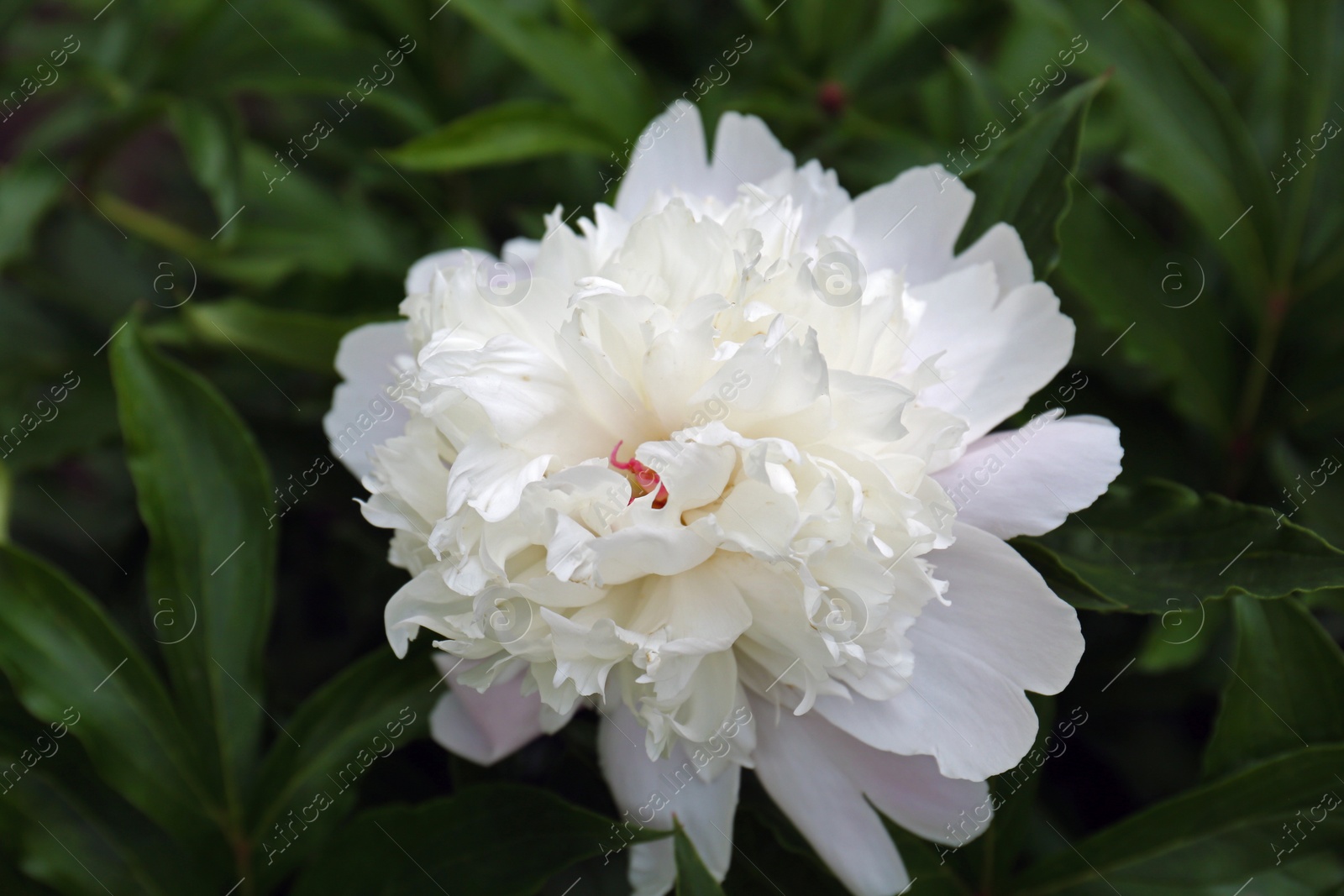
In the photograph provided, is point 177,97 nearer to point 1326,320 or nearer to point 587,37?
point 587,37

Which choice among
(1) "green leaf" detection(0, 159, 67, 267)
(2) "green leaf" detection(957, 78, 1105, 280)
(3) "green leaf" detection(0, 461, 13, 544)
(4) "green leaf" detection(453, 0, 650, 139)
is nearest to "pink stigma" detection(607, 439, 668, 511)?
(2) "green leaf" detection(957, 78, 1105, 280)

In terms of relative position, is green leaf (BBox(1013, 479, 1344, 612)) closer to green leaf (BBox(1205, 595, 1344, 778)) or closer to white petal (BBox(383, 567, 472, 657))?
green leaf (BBox(1205, 595, 1344, 778))

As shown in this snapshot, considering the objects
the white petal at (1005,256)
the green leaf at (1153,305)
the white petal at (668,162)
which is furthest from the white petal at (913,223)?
the green leaf at (1153,305)

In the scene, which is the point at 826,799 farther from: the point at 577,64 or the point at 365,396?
the point at 577,64

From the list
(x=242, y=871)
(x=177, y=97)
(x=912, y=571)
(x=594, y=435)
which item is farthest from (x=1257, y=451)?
(x=177, y=97)

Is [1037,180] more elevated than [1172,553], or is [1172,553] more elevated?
[1037,180]

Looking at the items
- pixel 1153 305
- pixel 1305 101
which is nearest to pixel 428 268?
pixel 1153 305
